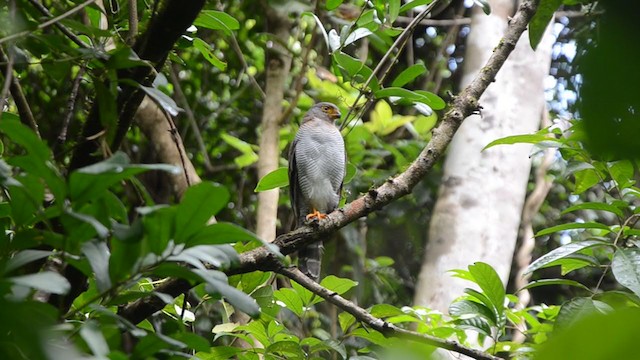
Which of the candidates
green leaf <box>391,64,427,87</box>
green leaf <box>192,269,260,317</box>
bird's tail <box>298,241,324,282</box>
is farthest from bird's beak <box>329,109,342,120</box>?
green leaf <box>192,269,260,317</box>

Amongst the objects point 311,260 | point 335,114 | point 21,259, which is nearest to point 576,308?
point 21,259

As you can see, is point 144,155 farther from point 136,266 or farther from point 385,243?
point 136,266

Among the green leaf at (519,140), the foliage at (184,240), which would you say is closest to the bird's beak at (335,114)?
Answer: the foliage at (184,240)

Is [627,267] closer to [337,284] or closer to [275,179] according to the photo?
[337,284]

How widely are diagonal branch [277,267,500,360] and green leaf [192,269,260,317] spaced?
2.34 feet

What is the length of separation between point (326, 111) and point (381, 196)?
2555 mm

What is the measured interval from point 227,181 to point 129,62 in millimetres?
4229

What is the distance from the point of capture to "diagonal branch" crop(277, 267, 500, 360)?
6.19 ft

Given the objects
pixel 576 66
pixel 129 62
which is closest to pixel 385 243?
pixel 129 62

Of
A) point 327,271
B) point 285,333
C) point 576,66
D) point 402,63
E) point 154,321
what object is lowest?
point 327,271

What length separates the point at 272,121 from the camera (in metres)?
4.20

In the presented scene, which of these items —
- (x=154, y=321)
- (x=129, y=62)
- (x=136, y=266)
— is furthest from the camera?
(x=154, y=321)

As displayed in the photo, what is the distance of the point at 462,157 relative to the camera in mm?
4750

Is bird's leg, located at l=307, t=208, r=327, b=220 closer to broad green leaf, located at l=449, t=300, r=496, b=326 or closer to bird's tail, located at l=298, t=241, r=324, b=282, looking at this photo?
bird's tail, located at l=298, t=241, r=324, b=282
